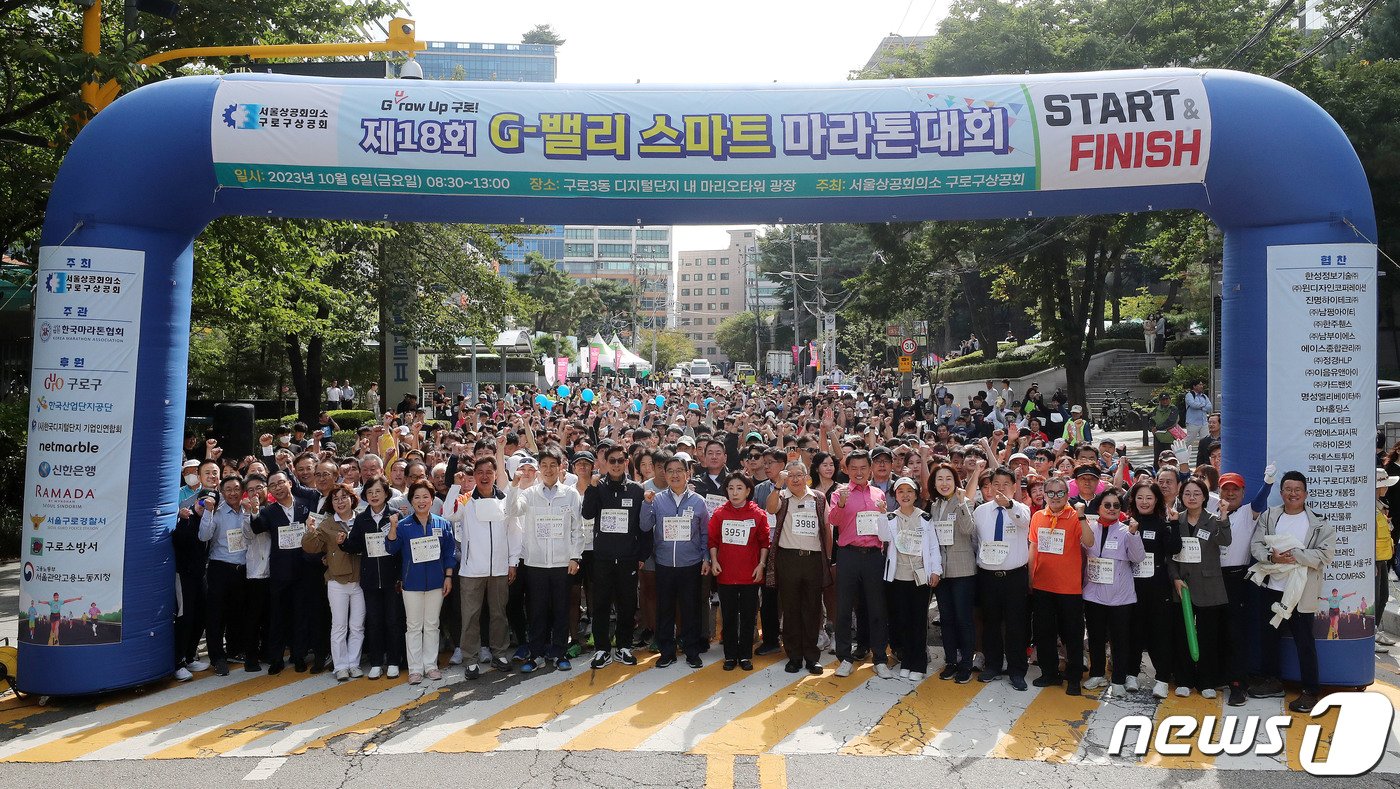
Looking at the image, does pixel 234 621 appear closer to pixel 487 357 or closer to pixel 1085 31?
pixel 1085 31

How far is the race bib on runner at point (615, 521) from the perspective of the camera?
26.8 feet

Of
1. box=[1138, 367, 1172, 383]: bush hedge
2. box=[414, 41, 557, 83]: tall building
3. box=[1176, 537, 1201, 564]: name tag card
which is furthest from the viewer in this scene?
box=[414, 41, 557, 83]: tall building

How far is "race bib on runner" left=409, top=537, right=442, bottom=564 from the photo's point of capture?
779 centimetres

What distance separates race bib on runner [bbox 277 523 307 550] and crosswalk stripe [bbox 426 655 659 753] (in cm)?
228

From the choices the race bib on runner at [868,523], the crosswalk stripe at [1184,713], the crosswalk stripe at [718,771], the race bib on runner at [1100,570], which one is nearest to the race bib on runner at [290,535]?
the crosswalk stripe at [718,771]

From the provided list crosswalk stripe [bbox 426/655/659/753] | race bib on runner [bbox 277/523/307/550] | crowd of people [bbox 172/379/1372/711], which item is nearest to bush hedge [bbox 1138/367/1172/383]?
crowd of people [bbox 172/379/1372/711]

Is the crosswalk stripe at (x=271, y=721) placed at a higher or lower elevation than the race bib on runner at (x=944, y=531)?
lower

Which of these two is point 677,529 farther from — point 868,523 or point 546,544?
point 868,523

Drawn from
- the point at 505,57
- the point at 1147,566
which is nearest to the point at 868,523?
the point at 1147,566

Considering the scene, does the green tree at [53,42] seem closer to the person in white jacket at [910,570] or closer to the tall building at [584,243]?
the person in white jacket at [910,570]

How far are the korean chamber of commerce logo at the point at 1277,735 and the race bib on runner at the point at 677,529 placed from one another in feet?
11.1

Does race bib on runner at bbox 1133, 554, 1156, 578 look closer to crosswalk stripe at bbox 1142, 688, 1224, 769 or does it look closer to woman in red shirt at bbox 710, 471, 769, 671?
crosswalk stripe at bbox 1142, 688, 1224, 769

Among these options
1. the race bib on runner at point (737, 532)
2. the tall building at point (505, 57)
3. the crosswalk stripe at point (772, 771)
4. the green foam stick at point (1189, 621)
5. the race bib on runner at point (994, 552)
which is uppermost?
the tall building at point (505, 57)

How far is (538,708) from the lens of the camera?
7.18 meters
